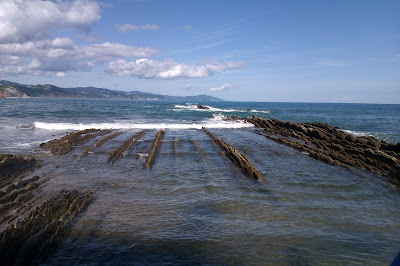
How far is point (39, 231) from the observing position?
6461 mm

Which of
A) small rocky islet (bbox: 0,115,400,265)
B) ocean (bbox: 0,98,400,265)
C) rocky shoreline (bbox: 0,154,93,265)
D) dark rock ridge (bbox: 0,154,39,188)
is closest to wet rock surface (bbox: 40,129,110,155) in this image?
small rocky islet (bbox: 0,115,400,265)

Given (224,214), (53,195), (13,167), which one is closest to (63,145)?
(13,167)

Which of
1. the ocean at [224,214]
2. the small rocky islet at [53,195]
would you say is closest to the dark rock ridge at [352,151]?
the small rocky islet at [53,195]

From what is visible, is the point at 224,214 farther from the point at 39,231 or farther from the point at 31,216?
the point at 31,216

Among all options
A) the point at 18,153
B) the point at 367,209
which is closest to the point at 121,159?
the point at 18,153

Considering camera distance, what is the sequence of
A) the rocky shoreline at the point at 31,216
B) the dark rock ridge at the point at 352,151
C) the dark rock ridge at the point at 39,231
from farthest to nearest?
1. the dark rock ridge at the point at 352,151
2. the rocky shoreline at the point at 31,216
3. the dark rock ridge at the point at 39,231

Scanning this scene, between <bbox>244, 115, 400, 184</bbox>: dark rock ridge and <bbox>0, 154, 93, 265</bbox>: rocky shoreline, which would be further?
<bbox>244, 115, 400, 184</bbox>: dark rock ridge

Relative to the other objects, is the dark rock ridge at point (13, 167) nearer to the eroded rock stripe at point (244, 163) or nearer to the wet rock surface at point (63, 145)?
the wet rock surface at point (63, 145)

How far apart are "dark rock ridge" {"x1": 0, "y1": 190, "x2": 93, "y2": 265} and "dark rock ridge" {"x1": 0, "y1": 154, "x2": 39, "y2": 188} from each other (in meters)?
3.54

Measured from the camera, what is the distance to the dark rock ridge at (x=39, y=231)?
5535 millimetres

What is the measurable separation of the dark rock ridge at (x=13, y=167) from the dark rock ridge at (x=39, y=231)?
3542mm

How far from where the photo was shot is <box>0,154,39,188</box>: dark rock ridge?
35.1ft

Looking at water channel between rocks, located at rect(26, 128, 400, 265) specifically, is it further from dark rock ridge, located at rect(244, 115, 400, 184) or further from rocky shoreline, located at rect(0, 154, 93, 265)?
dark rock ridge, located at rect(244, 115, 400, 184)

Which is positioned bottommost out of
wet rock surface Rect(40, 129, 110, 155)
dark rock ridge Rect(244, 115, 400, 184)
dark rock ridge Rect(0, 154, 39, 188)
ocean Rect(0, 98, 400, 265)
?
ocean Rect(0, 98, 400, 265)
